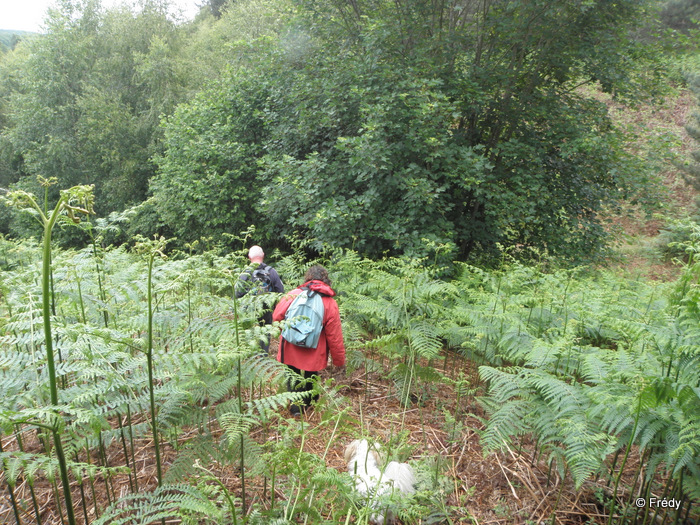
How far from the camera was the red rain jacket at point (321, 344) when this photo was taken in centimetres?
376

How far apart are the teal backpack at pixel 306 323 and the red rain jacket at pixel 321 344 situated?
0.08m

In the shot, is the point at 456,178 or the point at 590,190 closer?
the point at 456,178

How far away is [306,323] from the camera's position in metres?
3.62

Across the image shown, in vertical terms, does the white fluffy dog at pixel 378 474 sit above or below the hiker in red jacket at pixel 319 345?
below

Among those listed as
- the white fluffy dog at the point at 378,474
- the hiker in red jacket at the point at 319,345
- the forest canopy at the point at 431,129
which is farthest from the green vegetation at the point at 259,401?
the forest canopy at the point at 431,129

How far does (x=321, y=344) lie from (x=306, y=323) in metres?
0.34

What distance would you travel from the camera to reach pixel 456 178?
22.1 feet

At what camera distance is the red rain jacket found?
3762 millimetres

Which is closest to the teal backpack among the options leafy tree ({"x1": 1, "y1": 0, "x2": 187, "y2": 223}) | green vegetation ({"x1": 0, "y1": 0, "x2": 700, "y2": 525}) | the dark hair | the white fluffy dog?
the dark hair

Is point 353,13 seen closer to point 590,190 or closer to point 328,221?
point 328,221

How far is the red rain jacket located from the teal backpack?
85mm

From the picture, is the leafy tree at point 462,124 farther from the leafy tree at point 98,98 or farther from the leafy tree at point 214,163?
the leafy tree at point 98,98

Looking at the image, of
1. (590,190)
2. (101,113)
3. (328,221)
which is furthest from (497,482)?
(101,113)

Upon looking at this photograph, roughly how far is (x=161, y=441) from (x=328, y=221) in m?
4.31
